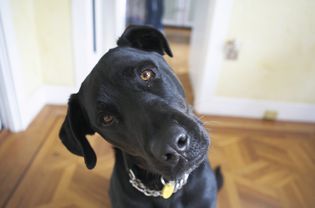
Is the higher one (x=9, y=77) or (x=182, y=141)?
(x=182, y=141)

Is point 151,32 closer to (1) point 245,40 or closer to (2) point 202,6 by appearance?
(1) point 245,40

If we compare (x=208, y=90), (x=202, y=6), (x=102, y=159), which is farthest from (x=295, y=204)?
(x=202, y=6)

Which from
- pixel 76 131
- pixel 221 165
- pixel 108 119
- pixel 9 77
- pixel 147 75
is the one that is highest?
pixel 147 75

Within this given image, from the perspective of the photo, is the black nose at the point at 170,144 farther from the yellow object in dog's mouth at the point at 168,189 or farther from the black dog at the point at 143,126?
the yellow object in dog's mouth at the point at 168,189

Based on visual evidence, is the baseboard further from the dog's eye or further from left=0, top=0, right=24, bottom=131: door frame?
the dog's eye

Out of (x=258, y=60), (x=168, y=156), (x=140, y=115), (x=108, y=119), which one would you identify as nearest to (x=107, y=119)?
(x=108, y=119)

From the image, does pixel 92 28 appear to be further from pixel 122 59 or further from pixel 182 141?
pixel 182 141

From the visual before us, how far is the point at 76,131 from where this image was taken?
920 mm

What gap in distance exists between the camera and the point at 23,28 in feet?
5.63

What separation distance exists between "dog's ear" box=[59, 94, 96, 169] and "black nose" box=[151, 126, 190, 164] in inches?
13.4

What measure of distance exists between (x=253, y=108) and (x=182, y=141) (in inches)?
61.5

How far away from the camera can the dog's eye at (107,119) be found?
81 cm

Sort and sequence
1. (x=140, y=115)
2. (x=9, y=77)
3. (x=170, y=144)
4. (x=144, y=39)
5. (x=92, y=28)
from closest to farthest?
(x=170, y=144)
(x=140, y=115)
(x=144, y=39)
(x=9, y=77)
(x=92, y=28)

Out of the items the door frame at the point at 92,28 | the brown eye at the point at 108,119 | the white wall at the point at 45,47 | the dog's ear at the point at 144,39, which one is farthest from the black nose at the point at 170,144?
the white wall at the point at 45,47
